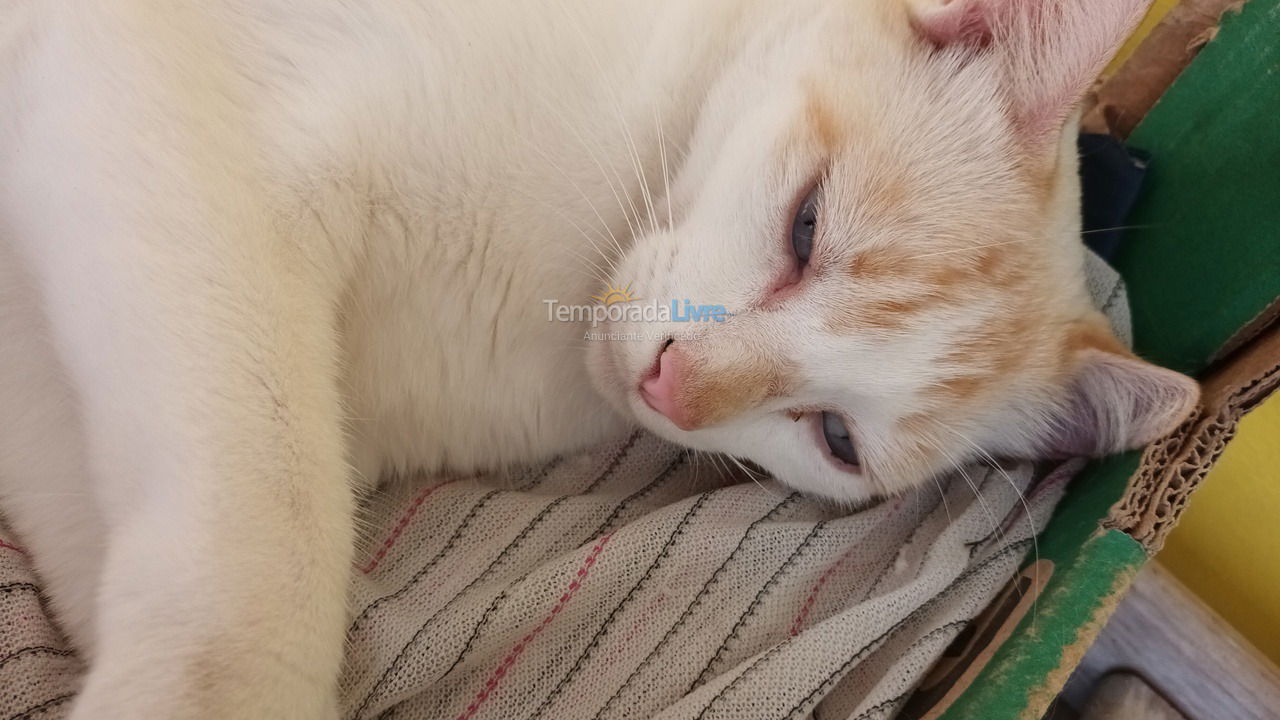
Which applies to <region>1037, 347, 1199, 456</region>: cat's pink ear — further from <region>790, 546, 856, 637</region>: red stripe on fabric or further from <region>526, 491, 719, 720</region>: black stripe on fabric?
<region>526, 491, 719, 720</region>: black stripe on fabric

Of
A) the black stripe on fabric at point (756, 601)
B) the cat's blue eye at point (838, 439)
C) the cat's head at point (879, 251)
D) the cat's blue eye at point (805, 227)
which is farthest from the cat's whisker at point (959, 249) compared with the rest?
the black stripe on fabric at point (756, 601)

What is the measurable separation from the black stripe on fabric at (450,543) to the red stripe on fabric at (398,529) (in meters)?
0.06

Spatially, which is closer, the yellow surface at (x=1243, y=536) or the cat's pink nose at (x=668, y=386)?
the cat's pink nose at (x=668, y=386)

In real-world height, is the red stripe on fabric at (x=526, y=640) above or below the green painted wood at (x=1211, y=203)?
below

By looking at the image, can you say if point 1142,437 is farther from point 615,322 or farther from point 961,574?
point 615,322

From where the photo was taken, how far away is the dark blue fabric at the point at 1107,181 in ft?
4.60

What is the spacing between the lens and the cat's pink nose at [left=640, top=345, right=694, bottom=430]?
865mm

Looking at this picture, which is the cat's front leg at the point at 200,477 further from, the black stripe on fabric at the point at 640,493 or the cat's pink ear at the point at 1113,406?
the cat's pink ear at the point at 1113,406

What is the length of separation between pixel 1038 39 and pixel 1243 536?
3.84ft

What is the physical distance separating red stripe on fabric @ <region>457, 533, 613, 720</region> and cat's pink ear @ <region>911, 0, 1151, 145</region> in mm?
775

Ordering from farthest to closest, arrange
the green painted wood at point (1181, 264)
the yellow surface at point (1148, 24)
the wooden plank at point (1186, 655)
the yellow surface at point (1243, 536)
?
1. the yellow surface at point (1148, 24)
2. the yellow surface at point (1243, 536)
3. the wooden plank at point (1186, 655)
4. the green painted wood at point (1181, 264)

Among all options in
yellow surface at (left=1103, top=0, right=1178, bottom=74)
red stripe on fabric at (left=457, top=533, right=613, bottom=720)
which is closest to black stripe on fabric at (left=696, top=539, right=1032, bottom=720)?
red stripe on fabric at (left=457, top=533, right=613, bottom=720)

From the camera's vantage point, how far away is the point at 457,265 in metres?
0.94

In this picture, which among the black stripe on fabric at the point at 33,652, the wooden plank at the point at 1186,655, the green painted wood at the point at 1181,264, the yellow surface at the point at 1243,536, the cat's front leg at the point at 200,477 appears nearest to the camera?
the cat's front leg at the point at 200,477
